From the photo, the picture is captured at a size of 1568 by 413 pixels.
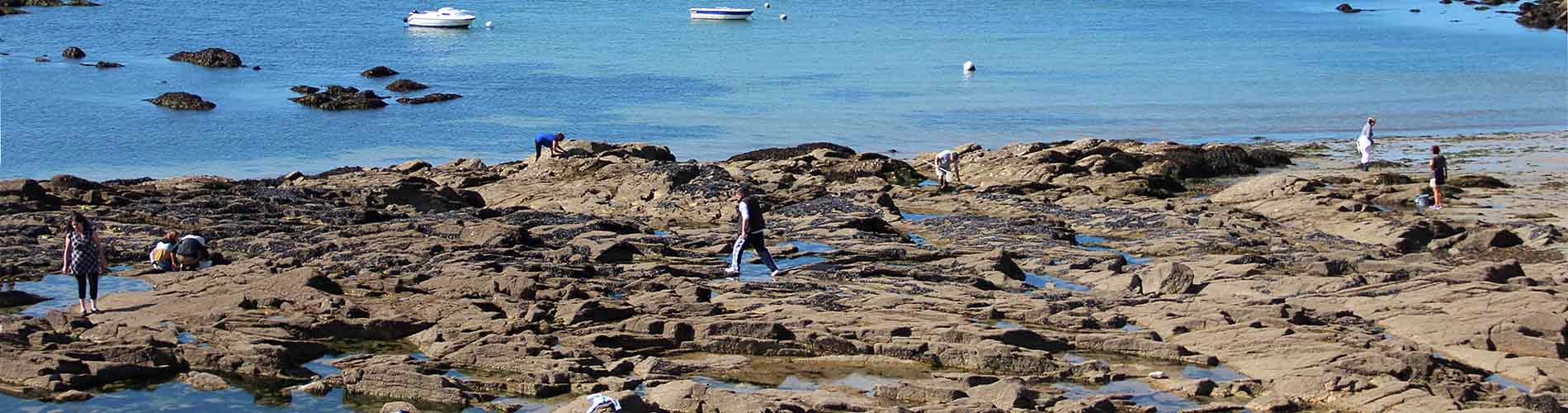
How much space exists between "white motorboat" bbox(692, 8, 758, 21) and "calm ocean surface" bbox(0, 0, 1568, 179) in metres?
1.02

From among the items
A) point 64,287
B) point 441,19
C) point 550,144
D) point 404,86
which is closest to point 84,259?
point 64,287

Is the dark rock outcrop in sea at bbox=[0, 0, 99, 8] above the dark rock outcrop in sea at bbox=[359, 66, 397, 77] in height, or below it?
below

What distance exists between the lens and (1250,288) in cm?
2144

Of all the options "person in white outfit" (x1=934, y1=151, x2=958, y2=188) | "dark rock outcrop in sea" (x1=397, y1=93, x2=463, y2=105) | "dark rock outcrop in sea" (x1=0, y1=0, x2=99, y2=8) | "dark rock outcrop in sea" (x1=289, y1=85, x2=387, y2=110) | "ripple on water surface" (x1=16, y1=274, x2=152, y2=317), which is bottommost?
"dark rock outcrop in sea" (x1=0, y1=0, x2=99, y2=8)

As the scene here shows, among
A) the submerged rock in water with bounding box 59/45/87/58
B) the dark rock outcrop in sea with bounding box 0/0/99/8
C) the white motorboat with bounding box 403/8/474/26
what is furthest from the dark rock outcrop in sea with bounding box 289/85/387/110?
the dark rock outcrop in sea with bounding box 0/0/99/8

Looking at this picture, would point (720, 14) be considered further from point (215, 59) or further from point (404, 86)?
point (404, 86)

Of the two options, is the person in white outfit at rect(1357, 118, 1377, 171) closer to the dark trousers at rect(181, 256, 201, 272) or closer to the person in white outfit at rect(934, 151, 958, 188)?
the person in white outfit at rect(934, 151, 958, 188)

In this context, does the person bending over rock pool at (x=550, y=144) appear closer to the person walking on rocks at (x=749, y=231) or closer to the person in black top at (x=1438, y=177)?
the person walking on rocks at (x=749, y=231)

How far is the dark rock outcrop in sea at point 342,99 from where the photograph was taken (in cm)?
5469

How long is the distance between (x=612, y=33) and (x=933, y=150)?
44.3m

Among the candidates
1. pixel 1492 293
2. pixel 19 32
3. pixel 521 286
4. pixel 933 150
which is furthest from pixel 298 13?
pixel 1492 293

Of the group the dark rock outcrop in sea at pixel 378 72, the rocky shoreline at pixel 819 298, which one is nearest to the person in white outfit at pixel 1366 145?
the rocky shoreline at pixel 819 298

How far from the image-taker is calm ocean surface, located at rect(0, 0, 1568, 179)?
48844mm

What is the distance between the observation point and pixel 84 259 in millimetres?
19812
